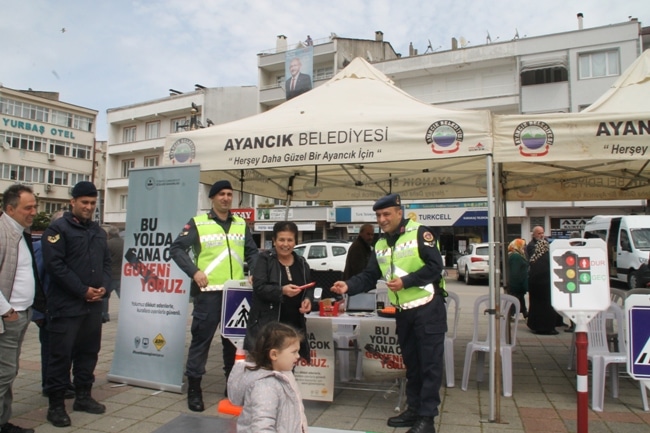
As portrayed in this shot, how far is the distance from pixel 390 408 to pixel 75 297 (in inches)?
120

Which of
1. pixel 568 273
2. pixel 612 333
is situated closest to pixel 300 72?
pixel 612 333

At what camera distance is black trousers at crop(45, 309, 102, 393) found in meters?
4.05

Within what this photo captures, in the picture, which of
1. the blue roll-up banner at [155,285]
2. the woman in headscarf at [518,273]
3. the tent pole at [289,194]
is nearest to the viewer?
the blue roll-up banner at [155,285]

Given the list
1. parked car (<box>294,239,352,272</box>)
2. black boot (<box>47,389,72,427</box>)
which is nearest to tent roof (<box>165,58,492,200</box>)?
black boot (<box>47,389,72,427</box>)

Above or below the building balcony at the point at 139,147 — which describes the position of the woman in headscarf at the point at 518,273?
below

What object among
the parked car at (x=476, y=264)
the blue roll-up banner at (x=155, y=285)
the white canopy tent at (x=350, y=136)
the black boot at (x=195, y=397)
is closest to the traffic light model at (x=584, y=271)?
the white canopy tent at (x=350, y=136)

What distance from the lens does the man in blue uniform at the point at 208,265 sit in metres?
4.44

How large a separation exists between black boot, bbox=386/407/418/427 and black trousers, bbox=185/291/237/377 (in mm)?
1795

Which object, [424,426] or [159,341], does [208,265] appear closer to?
[159,341]

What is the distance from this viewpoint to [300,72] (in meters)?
34.8

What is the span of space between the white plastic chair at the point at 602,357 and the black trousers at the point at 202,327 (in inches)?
142

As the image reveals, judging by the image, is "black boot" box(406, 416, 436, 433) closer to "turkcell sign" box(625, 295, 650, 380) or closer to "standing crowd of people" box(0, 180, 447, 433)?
"standing crowd of people" box(0, 180, 447, 433)

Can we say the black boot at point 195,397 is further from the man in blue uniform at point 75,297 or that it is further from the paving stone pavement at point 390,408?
the man in blue uniform at point 75,297

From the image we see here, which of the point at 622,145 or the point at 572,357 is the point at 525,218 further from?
the point at 622,145
